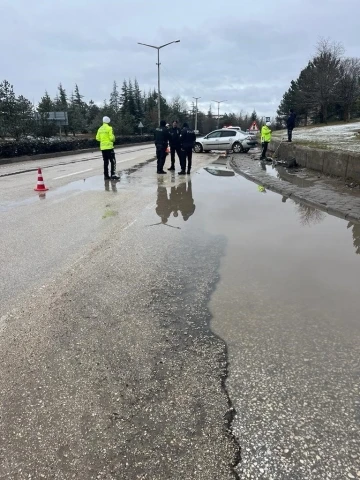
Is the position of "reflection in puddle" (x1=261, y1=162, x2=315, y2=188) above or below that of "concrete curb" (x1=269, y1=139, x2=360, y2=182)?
below

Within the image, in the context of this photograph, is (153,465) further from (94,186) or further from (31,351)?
(94,186)

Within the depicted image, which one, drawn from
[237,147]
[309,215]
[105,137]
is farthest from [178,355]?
[237,147]

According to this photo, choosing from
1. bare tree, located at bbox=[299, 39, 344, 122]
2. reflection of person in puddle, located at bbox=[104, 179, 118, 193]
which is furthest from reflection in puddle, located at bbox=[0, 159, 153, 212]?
bare tree, located at bbox=[299, 39, 344, 122]

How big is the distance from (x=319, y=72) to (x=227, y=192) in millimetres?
48416

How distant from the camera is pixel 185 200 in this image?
8961 millimetres

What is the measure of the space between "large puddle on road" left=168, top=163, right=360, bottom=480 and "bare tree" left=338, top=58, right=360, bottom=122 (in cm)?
5097

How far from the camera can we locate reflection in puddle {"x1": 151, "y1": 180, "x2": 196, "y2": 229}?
752 centimetres

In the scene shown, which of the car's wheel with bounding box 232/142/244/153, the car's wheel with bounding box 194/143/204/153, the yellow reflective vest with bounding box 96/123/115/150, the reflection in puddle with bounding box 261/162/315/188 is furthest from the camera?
the car's wheel with bounding box 194/143/204/153

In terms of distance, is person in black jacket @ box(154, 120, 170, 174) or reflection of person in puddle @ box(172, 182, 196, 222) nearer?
reflection of person in puddle @ box(172, 182, 196, 222)

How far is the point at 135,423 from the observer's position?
2172mm

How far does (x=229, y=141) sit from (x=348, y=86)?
1349 inches

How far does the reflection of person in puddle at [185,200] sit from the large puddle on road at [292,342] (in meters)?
1.12

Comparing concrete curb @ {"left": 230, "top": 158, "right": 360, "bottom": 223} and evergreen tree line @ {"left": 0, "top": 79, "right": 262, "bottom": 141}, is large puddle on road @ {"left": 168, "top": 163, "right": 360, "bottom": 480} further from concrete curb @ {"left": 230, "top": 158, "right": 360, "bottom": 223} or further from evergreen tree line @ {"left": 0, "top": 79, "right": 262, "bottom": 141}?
evergreen tree line @ {"left": 0, "top": 79, "right": 262, "bottom": 141}

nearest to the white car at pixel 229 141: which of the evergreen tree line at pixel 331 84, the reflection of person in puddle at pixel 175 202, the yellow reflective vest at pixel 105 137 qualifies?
the yellow reflective vest at pixel 105 137
